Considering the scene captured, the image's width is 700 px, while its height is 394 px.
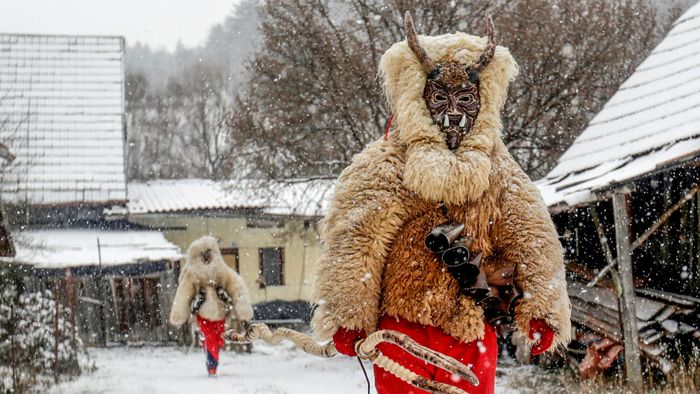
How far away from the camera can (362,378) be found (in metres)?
12.8

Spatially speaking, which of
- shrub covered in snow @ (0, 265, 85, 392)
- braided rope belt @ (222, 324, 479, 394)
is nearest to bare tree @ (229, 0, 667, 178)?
shrub covered in snow @ (0, 265, 85, 392)

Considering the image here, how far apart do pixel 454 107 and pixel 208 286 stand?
374 inches

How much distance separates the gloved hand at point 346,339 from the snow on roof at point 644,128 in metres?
5.30

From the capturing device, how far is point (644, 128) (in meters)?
10.3

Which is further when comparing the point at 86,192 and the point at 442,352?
the point at 86,192

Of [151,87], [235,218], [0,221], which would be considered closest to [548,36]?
[235,218]

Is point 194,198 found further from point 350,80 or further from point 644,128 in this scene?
point 644,128

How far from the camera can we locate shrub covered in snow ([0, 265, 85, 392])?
999 centimetres

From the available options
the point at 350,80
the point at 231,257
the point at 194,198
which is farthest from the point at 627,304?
the point at 194,198

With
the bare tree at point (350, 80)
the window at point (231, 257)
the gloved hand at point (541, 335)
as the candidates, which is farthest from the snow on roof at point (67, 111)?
the gloved hand at point (541, 335)

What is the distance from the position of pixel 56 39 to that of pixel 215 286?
46.5 ft

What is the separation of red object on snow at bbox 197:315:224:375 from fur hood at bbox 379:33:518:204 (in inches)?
348

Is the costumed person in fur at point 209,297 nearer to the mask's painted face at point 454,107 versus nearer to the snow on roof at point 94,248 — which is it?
the snow on roof at point 94,248

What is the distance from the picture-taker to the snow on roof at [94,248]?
18266mm
